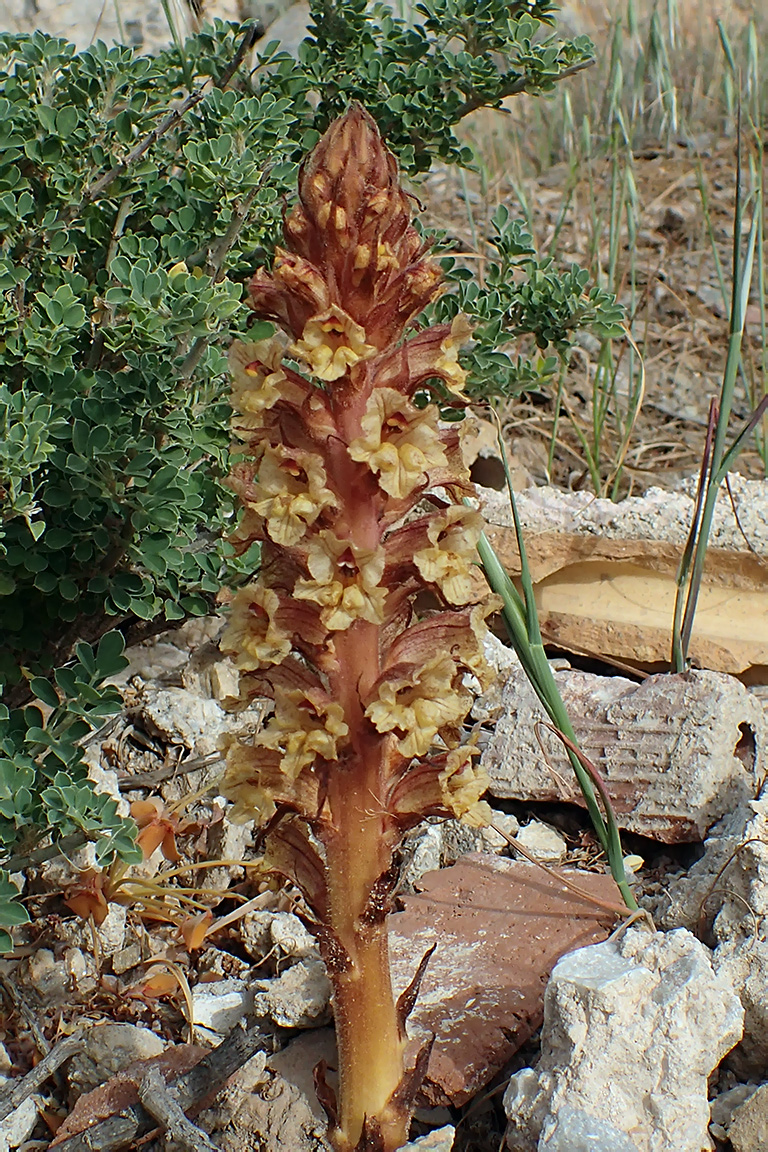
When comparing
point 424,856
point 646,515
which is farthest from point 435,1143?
point 646,515

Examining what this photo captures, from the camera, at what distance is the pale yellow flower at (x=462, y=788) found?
1.57 m

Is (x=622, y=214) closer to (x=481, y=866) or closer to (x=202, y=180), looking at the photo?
(x=202, y=180)

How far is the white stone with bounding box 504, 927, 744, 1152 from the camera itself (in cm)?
163

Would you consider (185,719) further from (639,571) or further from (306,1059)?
(639,571)

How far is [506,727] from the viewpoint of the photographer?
2.82 meters

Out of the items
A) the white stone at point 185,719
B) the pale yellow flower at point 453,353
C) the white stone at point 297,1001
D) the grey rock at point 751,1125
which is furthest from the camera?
the white stone at point 185,719

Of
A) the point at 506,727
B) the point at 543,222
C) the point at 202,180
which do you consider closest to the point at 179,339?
the point at 202,180

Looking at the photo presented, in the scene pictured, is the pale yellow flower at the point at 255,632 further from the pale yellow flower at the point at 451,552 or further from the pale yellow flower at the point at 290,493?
the pale yellow flower at the point at 451,552

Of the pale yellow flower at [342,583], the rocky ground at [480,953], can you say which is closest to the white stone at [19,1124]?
the rocky ground at [480,953]

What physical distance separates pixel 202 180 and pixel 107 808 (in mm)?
1340

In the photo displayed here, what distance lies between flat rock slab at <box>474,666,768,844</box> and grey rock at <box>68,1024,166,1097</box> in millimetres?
1046

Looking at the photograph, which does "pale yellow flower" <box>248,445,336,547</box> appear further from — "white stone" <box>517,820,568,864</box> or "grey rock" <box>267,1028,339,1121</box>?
"white stone" <box>517,820,568,864</box>

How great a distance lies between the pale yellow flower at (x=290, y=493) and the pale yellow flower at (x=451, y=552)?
158 millimetres

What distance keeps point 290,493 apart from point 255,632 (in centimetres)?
21
